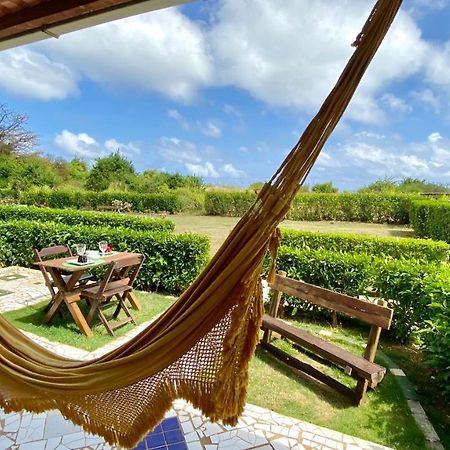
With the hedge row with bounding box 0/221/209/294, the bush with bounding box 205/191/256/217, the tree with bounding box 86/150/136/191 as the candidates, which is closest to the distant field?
the bush with bounding box 205/191/256/217

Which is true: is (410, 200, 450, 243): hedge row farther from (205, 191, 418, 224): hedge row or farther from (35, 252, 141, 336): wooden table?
(35, 252, 141, 336): wooden table

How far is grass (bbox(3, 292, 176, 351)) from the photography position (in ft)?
10.5

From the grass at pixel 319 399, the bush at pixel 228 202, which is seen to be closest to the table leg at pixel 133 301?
the grass at pixel 319 399

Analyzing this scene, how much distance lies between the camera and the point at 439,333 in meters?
2.64

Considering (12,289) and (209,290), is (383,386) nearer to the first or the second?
(209,290)

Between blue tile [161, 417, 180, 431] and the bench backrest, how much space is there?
971 mm

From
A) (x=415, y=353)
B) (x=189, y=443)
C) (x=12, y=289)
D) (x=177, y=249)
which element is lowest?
(x=12, y=289)

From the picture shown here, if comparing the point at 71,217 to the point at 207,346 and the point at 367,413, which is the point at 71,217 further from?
the point at 207,346

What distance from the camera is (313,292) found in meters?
3.09

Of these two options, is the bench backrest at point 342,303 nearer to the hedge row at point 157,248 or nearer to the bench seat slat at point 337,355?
the bench seat slat at point 337,355

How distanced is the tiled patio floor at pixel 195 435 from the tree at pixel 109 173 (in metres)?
19.0

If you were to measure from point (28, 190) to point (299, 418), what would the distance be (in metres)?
17.2

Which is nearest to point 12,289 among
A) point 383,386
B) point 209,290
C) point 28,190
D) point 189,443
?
point 189,443

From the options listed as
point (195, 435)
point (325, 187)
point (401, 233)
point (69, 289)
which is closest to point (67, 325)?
point (69, 289)
